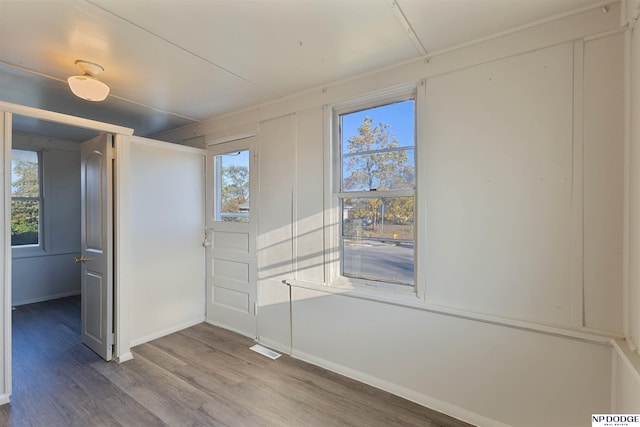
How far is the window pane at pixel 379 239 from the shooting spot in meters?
2.27

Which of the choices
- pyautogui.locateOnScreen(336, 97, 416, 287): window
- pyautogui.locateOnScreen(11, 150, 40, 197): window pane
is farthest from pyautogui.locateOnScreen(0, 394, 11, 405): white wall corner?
pyautogui.locateOnScreen(11, 150, 40, 197): window pane

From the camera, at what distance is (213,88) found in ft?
8.80

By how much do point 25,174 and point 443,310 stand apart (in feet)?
19.9

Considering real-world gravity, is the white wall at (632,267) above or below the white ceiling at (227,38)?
below

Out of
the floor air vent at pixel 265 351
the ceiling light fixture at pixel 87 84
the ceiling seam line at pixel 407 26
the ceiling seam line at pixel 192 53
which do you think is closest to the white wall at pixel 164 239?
the ceiling light fixture at pixel 87 84

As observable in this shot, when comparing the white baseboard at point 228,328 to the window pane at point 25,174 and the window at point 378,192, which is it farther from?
the window pane at point 25,174

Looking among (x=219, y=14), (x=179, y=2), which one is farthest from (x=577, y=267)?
(x=179, y=2)

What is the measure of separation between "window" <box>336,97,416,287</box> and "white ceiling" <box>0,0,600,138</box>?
43 centimetres

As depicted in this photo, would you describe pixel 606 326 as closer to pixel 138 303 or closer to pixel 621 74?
pixel 621 74

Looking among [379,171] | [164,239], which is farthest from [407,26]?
[164,239]

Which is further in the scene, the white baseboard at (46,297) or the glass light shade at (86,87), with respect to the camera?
the white baseboard at (46,297)

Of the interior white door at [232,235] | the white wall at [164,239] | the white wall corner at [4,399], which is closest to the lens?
the white wall corner at [4,399]

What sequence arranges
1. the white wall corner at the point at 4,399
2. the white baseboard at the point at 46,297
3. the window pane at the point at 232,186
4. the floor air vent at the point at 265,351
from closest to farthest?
1. the white wall corner at the point at 4,399
2. the floor air vent at the point at 265,351
3. the window pane at the point at 232,186
4. the white baseboard at the point at 46,297

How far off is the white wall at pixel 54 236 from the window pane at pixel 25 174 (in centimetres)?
12
